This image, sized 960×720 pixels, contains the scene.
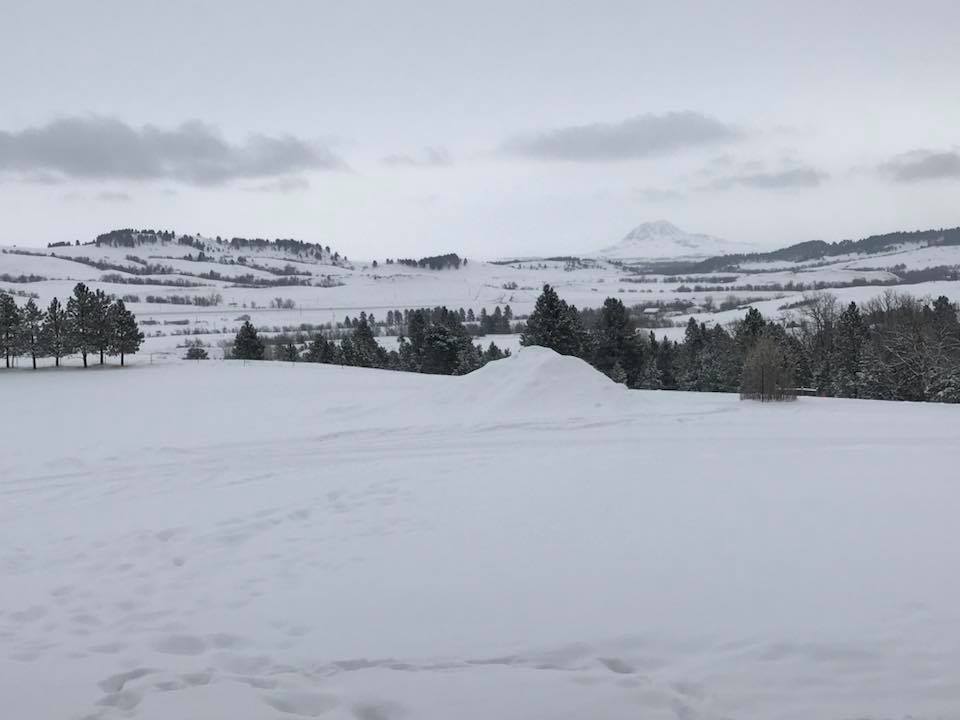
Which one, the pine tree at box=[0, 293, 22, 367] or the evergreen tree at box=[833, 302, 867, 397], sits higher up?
the pine tree at box=[0, 293, 22, 367]

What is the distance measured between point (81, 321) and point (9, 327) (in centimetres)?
394

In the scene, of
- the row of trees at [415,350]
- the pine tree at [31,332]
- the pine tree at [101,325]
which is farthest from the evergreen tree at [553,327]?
the pine tree at [31,332]

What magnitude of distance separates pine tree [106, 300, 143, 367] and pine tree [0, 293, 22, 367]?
17.1 feet

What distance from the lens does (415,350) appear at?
55.8m

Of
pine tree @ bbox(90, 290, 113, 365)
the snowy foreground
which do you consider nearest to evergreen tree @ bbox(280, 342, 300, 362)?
pine tree @ bbox(90, 290, 113, 365)

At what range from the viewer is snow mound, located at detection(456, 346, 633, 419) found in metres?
17.5

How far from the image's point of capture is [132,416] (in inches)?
782

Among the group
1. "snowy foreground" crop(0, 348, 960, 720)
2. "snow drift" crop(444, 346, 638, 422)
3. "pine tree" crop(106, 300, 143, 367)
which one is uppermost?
"pine tree" crop(106, 300, 143, 367)

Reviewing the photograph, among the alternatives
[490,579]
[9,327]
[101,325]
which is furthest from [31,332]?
[490,579]

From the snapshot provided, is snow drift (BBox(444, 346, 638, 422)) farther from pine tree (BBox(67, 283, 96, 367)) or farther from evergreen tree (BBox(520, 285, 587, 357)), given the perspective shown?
pine tree (BBox(67, 283, 96, 367))

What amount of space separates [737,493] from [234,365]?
36524mm

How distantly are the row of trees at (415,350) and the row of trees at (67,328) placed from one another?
9.47m

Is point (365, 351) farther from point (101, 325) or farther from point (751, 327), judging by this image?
point (751, 327)

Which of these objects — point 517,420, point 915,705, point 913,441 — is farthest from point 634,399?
point 915,705
